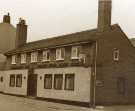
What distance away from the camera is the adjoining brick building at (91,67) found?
34.2 metres

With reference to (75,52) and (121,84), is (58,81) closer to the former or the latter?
(75,52)

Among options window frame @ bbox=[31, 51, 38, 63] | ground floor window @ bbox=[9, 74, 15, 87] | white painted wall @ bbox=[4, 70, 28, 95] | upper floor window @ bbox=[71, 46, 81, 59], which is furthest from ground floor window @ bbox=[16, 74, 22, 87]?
upper floor window @ bbox=[71, 46, 81, 59]

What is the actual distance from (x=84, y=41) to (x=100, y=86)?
15.1 feet

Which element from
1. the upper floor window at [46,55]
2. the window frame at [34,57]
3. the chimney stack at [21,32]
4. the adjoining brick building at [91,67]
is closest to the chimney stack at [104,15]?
the adjoining brick building at [91,67]

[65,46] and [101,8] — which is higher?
[101,8]

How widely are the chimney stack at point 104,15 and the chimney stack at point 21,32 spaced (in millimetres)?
19025

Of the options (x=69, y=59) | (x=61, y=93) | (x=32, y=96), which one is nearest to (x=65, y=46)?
(x=69, y=59)

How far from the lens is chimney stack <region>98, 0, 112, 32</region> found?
3484 centimetres

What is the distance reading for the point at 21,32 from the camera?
5172 centimetres

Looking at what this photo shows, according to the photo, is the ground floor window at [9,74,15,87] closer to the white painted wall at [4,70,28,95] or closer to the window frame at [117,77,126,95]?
the white painted wall at [4,70,28,95]

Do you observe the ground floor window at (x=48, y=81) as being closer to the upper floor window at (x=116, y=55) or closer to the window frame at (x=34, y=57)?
the window frame at (x=34, y=57)

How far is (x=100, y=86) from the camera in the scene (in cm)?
3403

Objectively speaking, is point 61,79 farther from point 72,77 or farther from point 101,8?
point 101,8

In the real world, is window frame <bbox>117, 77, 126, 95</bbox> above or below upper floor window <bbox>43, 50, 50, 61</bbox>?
below
